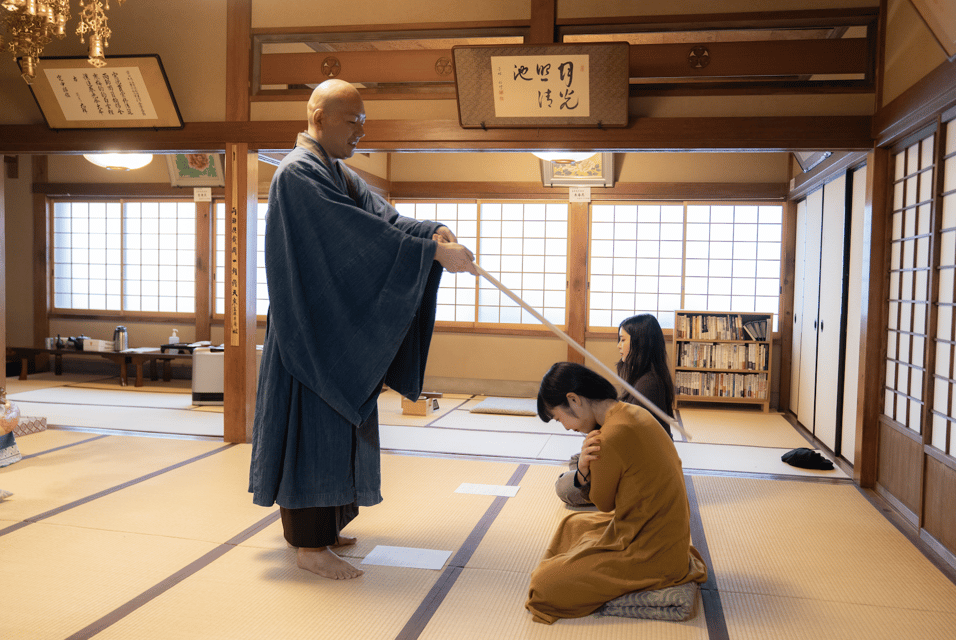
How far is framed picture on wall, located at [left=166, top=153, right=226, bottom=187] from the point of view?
7.77 m

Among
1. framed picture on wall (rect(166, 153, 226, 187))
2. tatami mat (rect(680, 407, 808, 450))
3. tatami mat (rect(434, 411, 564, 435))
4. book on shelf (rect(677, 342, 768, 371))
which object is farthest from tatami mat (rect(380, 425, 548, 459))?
framed picture on wall (rect(166, 153, 226, 187))

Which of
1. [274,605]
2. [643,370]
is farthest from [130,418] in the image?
[643,370]

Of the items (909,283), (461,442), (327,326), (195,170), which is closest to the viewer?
(327,326)

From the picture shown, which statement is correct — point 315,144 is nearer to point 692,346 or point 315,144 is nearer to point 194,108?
point 194,108

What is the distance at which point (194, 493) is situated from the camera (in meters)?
3.45

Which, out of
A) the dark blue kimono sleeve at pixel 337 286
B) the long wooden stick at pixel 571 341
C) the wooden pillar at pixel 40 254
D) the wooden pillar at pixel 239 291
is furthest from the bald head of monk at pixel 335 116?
the wooden pillar at pixel 40 254

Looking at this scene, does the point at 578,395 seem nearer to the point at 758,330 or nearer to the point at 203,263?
the point at 758,330

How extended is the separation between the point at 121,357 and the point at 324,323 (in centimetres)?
583

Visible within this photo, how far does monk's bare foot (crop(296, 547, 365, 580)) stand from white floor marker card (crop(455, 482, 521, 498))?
117 cm

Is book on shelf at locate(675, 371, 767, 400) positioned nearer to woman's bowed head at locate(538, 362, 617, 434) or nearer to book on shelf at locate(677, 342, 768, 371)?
book on shelf at locate(677, 342, 768, 371)

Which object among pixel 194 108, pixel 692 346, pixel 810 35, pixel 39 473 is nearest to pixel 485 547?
pixel 39 473

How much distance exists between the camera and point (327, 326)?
2.33 m

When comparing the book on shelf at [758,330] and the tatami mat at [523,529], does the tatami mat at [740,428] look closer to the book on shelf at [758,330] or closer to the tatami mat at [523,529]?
the book on shelf at [758,330]

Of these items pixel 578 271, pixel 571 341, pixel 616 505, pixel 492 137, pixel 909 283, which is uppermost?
pixel 492 137
